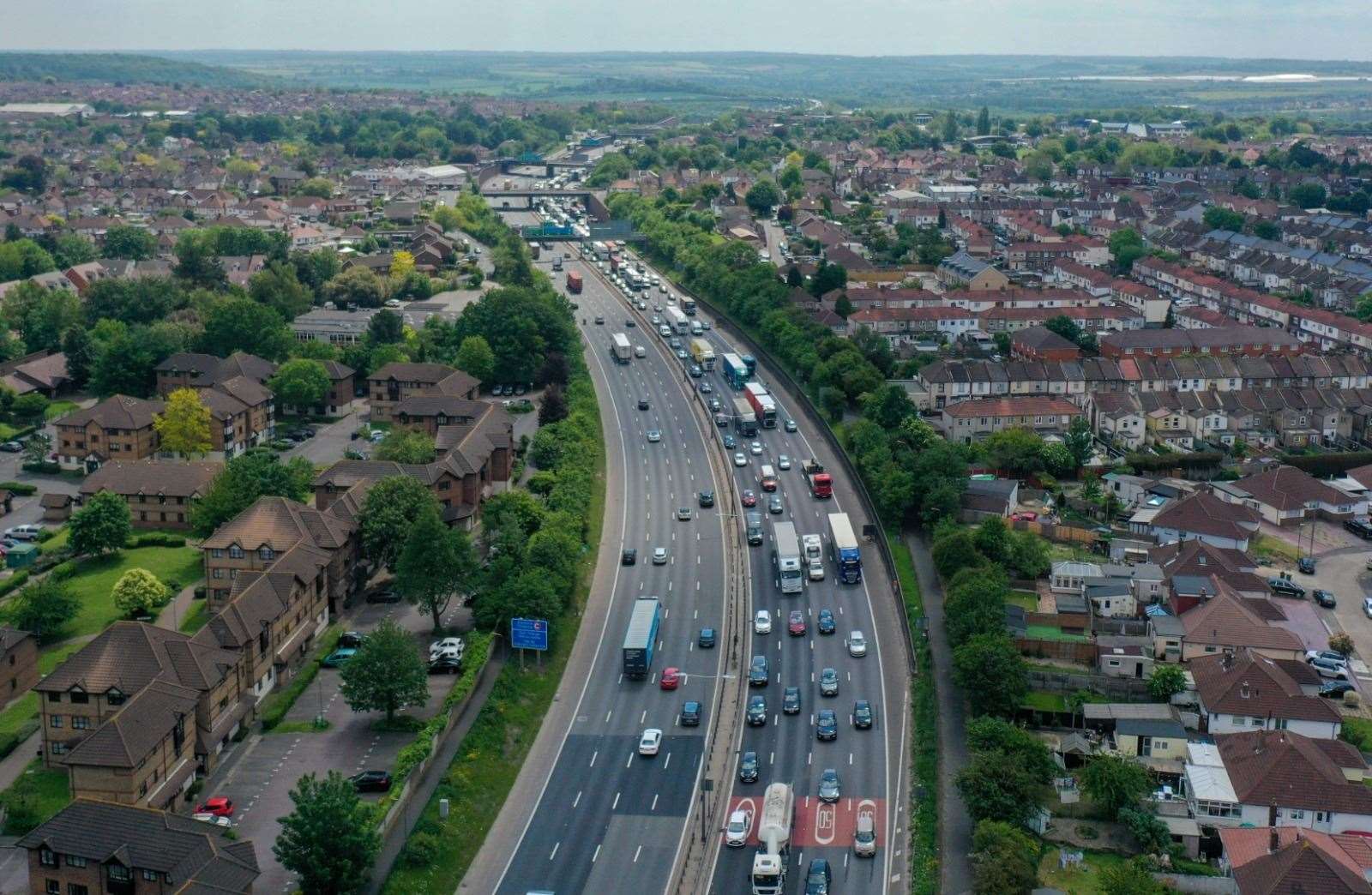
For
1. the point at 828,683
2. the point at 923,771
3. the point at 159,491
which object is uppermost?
the point at 923,771

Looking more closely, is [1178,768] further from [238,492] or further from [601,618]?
[238,492]

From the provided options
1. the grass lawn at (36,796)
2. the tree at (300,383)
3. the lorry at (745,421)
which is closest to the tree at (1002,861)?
the grass lawn at (36,796)

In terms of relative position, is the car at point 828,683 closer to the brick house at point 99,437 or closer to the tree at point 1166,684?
the tree at point 1166,684

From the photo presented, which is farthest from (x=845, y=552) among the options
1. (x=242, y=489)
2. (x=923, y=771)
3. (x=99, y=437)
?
(x=99, y=437)

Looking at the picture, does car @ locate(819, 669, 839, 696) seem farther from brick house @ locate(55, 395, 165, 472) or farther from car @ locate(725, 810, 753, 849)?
brick house @ locate(55, 395, 165, 472)

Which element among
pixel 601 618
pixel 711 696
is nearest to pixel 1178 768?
pixel 711 696

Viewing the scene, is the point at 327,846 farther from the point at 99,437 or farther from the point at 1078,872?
the point at 99,437
